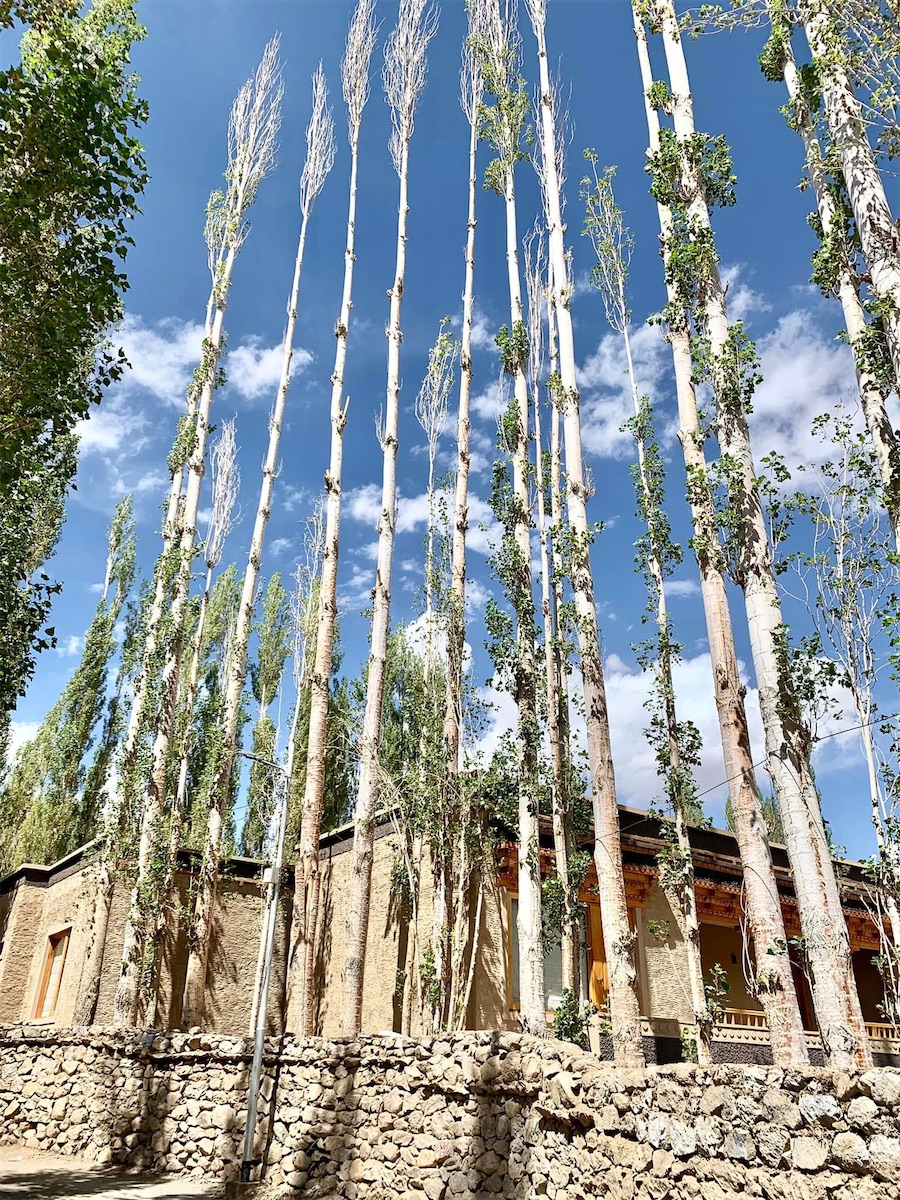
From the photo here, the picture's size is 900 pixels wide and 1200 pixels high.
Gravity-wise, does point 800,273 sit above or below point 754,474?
above

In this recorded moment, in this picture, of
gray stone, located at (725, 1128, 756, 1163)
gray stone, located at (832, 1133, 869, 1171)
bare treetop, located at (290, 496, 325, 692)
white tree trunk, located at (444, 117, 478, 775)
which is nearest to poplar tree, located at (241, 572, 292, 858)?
bare treetop, located at (290, 496, 325, 692)

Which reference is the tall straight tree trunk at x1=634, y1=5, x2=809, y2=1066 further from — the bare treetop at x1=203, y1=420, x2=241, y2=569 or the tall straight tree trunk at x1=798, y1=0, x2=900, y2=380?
A: the bare treetop at x1=203, y1=420, x2=241, y2=569

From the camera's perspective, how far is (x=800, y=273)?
8094mm

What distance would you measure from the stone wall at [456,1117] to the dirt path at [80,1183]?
0.37 m

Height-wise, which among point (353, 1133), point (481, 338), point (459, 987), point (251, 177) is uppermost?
point (251, 177)

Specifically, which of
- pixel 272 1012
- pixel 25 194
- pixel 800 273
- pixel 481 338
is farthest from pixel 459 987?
pixel 481 338

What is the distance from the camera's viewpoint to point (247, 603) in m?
15.2

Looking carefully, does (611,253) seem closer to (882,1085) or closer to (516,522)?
(516,522)

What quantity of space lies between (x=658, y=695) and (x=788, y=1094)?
8.45 m

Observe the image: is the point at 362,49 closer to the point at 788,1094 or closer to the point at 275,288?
the point at 275,288

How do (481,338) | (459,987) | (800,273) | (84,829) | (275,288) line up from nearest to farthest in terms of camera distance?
(800,273) < (459,987) < (481,338) < (275,288) < (84,829)

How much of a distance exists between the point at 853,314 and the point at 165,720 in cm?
1223

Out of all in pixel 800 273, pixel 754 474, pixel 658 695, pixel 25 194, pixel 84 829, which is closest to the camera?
pixel 25 194

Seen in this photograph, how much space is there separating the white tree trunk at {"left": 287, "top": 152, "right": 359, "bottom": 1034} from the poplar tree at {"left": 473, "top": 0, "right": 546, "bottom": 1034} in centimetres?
277
